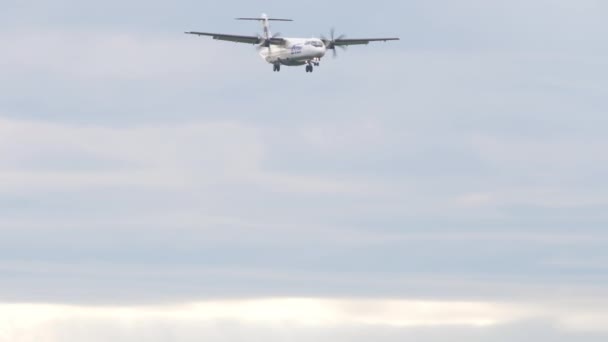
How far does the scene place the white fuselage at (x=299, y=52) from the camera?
194 m

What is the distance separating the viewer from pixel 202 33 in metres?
196

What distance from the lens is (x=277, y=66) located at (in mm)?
198250

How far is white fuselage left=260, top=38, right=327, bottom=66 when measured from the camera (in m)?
194

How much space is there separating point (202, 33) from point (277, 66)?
11.5m

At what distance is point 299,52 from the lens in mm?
194625

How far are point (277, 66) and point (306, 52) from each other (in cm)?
602

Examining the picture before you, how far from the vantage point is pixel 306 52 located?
194125 mm

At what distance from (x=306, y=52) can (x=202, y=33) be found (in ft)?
48.7
